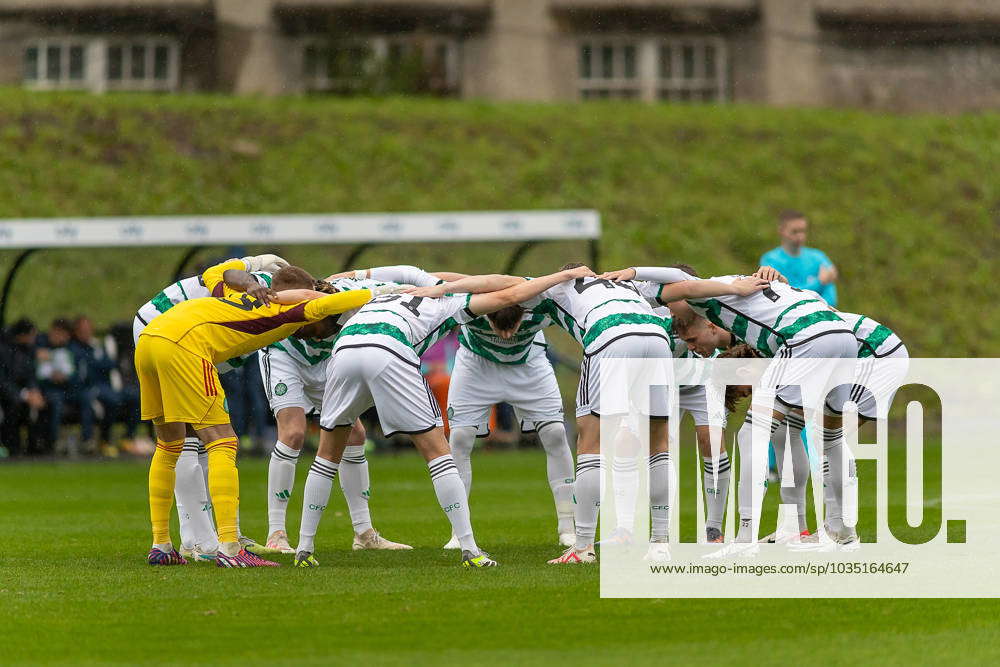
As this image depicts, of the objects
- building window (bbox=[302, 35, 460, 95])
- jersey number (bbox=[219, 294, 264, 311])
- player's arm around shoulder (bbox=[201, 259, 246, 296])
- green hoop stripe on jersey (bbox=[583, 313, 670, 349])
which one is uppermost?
building window (bbox=[302, 35, 460, 95])

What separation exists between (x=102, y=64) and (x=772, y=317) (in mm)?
29909

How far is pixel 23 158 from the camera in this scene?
3091 centimetres

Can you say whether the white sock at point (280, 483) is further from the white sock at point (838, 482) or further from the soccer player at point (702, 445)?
the white sock at point (838, 482)

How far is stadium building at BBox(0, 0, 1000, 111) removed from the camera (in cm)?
3641

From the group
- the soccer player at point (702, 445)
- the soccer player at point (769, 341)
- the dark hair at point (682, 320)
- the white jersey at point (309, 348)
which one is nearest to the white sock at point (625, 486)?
the soccer player at point (702, 445)

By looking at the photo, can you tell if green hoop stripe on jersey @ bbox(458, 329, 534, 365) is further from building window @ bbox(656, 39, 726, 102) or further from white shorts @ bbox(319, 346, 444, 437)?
building window @ bbox(656, 39, 726, 102)

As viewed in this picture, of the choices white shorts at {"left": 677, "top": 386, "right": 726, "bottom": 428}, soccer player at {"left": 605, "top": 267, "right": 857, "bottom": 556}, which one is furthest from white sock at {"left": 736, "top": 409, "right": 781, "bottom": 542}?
white shorts at {"left": 677, "top": 386, "right": 726, "bottom": 428}

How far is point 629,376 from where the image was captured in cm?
967

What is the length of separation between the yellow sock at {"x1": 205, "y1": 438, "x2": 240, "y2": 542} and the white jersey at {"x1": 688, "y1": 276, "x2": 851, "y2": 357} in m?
3.31

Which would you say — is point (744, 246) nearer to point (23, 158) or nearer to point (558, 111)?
point (558, 111)

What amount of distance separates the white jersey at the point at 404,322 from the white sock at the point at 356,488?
60.8 inches

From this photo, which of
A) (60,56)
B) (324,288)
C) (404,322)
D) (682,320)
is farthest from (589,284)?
(60,56)

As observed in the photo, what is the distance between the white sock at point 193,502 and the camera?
33.8 ft

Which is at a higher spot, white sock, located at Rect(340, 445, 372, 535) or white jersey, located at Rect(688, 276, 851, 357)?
white jersey, located at Rect(688, 276, 851, 357)
